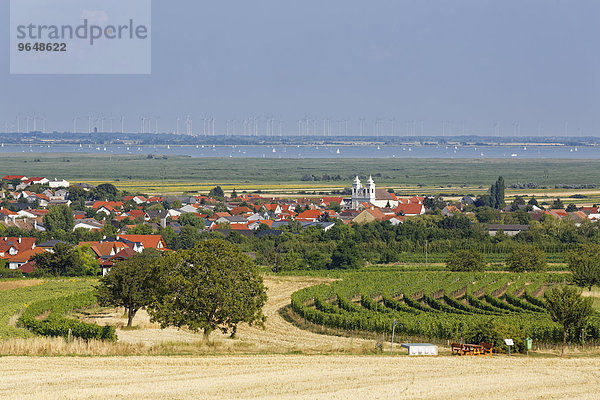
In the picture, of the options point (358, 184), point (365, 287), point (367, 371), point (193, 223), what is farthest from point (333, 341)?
point (358, 184)

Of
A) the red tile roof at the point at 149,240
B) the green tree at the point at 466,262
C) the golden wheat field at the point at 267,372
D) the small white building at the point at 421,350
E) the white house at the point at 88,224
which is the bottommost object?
the white house at the point at 88,224

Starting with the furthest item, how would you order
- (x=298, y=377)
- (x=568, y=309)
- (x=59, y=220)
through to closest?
(x=59, y=220) → (x=568, y=309) → (x=298, y=377)

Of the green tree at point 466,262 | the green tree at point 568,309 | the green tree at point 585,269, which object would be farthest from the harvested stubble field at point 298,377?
the green tree at point 466,262

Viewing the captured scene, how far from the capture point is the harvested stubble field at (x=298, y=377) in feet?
79.4

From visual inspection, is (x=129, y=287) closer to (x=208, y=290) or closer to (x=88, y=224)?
(x=208, y=290)

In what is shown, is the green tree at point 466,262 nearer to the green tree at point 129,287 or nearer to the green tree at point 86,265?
the green tree at point 86,265

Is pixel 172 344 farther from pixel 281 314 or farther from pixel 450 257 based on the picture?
pixel 450 257

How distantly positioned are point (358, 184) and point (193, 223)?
36.6 m

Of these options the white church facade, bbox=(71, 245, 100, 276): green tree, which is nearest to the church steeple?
the white church facade

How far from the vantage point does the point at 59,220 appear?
95.6 m

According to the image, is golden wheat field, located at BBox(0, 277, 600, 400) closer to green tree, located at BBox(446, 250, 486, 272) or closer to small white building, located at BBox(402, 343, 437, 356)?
small white building, located at BBox(402, 343, 437, 356)

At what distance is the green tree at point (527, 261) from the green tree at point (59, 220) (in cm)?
4579

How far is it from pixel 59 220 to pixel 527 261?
50.5 meters

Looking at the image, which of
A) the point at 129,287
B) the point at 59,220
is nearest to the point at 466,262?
the point at 129,287
